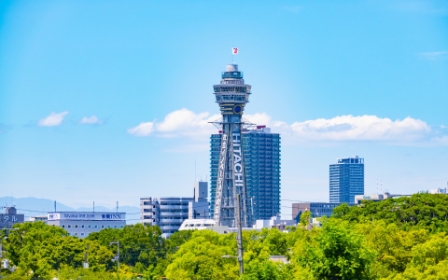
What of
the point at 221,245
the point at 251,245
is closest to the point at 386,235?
the point at 251,245

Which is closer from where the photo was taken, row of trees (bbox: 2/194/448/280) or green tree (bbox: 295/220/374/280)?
green tree (bbox: 295/220/374/280)

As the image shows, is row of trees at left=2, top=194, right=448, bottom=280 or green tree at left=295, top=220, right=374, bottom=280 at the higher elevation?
green tree at left=295, top=220, right=374, bottom=280

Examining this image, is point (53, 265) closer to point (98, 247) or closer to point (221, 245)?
point (98, 247)

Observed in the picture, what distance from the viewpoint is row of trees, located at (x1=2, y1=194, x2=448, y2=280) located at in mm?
68062

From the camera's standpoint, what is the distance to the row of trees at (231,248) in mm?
68062

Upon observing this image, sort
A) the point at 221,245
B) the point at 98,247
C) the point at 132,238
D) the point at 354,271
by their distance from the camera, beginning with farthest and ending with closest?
the point at 132,238
the point at 98,247
the point at 221,245
the point at 354,271

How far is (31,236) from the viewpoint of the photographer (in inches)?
4395

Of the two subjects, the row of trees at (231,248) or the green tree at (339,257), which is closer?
the green tree at (339,257)

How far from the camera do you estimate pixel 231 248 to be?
9969cm

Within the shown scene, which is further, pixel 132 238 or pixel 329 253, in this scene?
pixel 132 238

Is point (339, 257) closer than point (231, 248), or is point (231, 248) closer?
point (339, 257)

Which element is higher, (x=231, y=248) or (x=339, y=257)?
(x=339, y=257)

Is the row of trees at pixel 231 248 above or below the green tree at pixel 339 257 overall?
below

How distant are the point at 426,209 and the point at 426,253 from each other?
41291 mm
